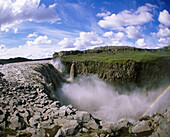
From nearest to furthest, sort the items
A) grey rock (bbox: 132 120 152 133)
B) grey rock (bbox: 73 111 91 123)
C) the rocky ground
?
the rocky ground → grey rock (bbox: 132 120 152 133) → grey rock (bbox: 73 111 91 123)

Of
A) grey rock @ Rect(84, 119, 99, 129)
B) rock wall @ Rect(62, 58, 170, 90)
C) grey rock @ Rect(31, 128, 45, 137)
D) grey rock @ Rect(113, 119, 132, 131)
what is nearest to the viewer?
grey rock @ Rect(31, 128, 45, 137)

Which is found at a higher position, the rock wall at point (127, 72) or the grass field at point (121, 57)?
the grass field at point (121, 57)

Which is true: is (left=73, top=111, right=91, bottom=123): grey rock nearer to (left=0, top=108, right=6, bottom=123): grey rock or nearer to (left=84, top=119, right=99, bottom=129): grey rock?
(left=84, top=119, right=99, bottom=129): grey rock

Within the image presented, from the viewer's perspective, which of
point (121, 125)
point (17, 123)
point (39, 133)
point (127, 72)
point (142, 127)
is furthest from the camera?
point (127, 72)

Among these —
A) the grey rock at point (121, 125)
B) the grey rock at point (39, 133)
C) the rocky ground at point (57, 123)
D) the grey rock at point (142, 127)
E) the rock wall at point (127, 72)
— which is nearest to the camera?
the grey rock at point (39, 133)

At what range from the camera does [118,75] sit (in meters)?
66.5

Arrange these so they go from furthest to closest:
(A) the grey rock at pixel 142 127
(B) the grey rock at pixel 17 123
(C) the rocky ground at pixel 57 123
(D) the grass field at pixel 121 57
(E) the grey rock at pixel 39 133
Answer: (D) the grass field at pixel 121 57
(B) the grey rock at pixel 17 123
(A) the grey rock at pixel 142 127
(C) the rocky ground at pixel 57 123
(E) the grey rock at pixel 39 133

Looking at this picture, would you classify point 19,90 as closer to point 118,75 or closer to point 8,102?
Result: point 8,102

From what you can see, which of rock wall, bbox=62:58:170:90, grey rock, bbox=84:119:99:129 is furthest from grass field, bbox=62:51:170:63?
grey rock, bbox=84:119:99:129

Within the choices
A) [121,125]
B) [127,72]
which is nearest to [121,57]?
[127,72]

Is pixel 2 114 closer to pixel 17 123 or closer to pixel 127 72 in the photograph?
pixel 17 123

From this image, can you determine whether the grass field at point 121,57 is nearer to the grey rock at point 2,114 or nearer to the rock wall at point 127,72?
the rock wall at point 127,72

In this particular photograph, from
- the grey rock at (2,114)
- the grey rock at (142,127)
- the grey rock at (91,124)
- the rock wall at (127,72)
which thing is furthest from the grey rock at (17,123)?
the rock wall at (127,72)

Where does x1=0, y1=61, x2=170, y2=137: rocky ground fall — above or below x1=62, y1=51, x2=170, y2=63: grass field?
below
